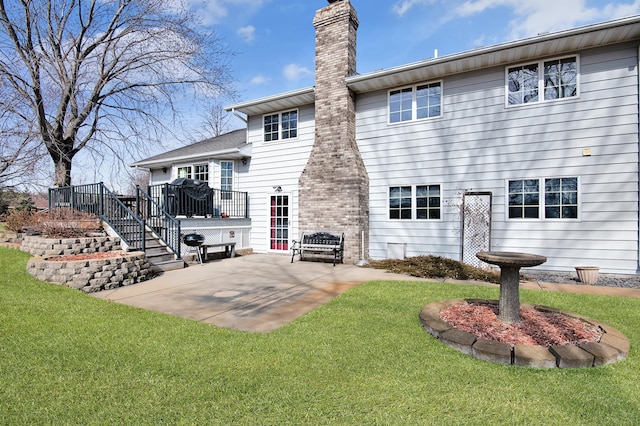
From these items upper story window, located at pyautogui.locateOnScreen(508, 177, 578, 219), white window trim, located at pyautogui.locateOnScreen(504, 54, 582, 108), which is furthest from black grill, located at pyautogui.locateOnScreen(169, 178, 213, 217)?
white window trim, located at pyautogui.locateOnScreen(504, 54, 582, 108)

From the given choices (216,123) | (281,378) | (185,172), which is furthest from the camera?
(216,123)

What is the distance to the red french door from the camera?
1147 cm

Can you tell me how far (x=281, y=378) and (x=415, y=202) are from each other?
7448 millimetres

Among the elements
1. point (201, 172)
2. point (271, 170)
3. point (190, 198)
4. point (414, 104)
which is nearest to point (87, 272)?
point (190, 198)

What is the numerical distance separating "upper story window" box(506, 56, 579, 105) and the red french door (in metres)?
7.32

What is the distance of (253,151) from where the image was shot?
39.6 feet

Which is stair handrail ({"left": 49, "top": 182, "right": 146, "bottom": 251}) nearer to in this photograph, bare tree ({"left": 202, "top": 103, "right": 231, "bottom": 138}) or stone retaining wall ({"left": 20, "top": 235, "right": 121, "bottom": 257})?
stone retaining wall ({"left": 20, "top": 235, "right": 121, "bottom": 257})

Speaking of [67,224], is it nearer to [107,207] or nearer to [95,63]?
[107,207]

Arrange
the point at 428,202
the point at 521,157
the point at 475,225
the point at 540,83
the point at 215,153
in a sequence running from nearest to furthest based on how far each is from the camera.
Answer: the point at 540,83 → the point at 521,157 → the point at 475,225 → the point at 428,202 → the point at 215,153

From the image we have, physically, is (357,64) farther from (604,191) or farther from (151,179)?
(151,179)

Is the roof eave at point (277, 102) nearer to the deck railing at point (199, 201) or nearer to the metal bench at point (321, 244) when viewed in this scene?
the deck railing at point (199, 201)

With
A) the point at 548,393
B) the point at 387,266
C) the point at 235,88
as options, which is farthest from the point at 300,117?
the point at 548,393

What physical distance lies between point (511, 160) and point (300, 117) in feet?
21.4

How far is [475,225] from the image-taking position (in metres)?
8.39
